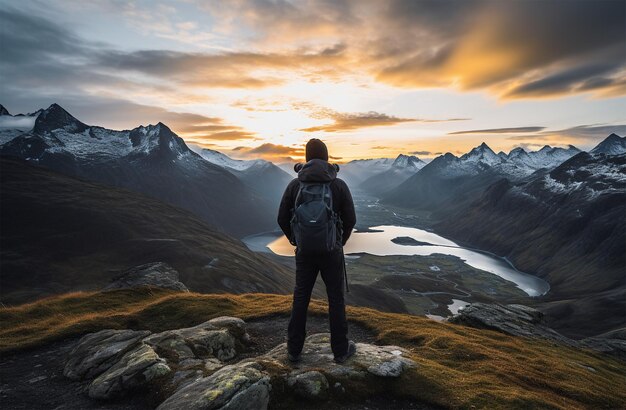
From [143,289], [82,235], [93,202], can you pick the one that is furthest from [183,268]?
[143,289]

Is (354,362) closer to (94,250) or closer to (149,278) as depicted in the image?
(149,278)

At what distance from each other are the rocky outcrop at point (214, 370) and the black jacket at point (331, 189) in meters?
4.18

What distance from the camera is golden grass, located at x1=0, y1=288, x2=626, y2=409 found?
11305 mm

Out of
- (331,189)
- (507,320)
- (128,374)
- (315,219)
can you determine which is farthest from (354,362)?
(507,320)

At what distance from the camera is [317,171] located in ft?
36.3

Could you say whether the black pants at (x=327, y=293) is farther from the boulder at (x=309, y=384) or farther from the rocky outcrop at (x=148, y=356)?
the rocky outcrop at (x=148, y=356)

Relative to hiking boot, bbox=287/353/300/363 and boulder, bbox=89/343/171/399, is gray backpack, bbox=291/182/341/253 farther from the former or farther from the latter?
boulder, bbox=89/343/171/399

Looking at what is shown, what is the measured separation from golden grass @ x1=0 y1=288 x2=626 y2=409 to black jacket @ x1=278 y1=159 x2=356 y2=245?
556cm

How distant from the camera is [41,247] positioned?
486 feet

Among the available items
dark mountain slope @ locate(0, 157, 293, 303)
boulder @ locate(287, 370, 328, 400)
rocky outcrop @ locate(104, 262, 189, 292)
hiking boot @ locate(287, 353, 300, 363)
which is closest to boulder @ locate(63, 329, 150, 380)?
hiking boot @ locate(287, 353, 300, 363)

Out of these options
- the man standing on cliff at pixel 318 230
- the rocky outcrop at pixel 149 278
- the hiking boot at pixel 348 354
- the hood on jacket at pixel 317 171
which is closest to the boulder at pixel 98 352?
the man standing on cliff at pixel 318 230

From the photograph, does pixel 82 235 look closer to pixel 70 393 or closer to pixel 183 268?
pixel 183 268

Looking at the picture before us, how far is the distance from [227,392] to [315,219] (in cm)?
513

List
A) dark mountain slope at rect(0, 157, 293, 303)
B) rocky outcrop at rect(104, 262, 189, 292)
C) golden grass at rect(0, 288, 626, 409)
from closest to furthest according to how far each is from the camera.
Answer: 1. golden grass at rect(0, 288, 626, 409)
2. rocky outcrop at rect(104, 262, 189, 292)
3. dark mountain slope at rect(0, 157, 293, 303)
